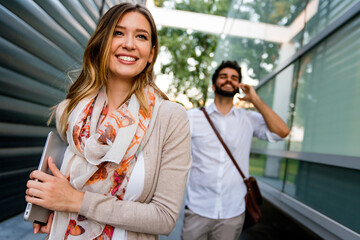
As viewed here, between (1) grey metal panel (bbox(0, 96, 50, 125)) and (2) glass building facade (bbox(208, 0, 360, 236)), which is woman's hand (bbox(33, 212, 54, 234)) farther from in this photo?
(2) glass building facade (bbox(208, 0, 360, 236))

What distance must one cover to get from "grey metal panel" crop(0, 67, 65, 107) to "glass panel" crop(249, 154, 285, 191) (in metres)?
2.90

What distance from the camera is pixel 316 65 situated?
120 inches

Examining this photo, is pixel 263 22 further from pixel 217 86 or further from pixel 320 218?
pixel 320 218

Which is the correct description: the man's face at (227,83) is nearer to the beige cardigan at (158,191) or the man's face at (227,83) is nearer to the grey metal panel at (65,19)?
the grey metal panel at (65,19)

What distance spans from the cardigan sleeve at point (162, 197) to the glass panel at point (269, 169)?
2.77 meters

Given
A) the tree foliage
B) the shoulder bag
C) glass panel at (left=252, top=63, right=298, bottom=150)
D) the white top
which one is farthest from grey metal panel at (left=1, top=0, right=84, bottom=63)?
the tree foliage

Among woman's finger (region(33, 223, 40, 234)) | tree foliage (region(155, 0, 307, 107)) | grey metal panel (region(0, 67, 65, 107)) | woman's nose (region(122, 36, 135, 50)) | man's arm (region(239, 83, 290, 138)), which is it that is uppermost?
tree foliage (region(155, 0, 307, 107))

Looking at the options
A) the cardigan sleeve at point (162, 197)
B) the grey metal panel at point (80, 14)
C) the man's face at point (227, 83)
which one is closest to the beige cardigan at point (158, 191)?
the cardigan sleeve at point (162, 197)

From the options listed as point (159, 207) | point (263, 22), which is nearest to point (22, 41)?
Answer: point (159, 207)

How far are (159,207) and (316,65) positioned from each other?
2547 mm

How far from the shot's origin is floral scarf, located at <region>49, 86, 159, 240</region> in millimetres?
1307

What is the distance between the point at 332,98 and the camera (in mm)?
2588

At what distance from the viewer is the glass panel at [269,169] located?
3854 millimetres

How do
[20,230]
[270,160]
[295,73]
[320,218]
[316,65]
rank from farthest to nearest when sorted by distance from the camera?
[270,160]
[295,73]
[316,65]
[320,218]
[20,230]
